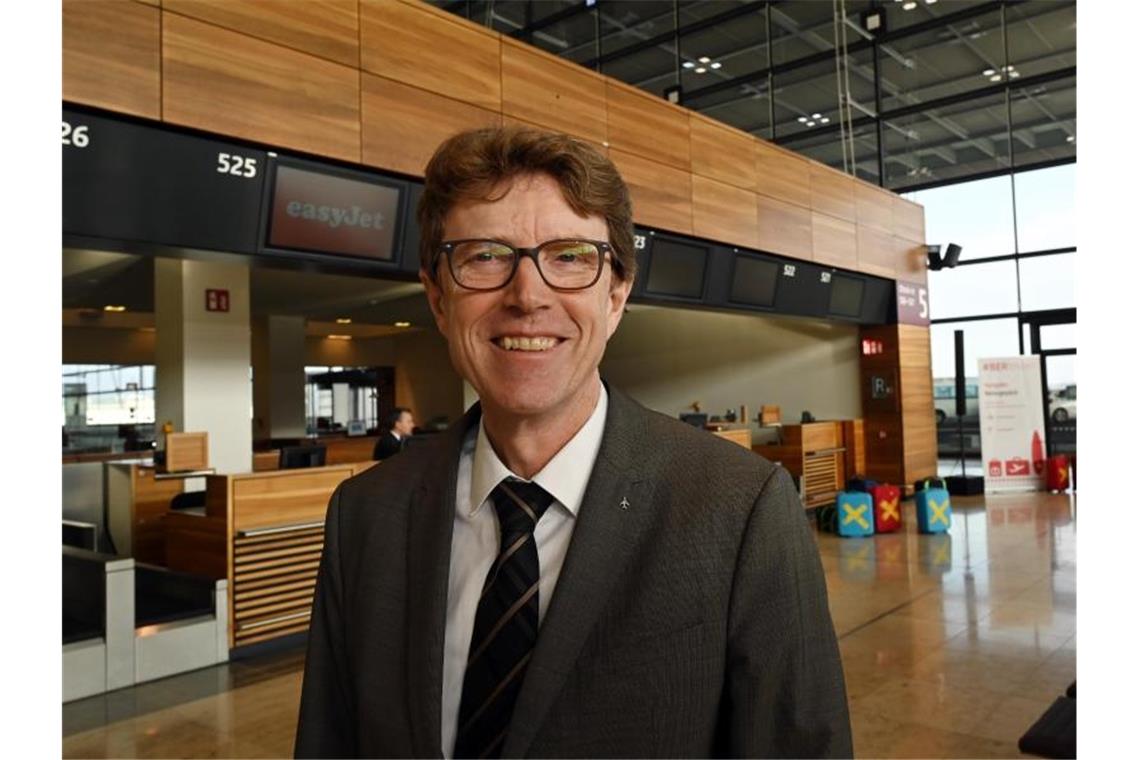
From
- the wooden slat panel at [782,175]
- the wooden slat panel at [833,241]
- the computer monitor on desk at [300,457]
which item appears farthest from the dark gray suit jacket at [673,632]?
the wooden slat panel at [833,241]

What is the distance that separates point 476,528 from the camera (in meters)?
1.23

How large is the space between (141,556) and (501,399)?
6.60 metres

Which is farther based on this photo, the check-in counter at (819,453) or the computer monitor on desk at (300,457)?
the check-in counter at (819,453)

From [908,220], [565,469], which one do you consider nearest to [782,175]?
[908,220]

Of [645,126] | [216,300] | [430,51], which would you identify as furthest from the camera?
[645,126]

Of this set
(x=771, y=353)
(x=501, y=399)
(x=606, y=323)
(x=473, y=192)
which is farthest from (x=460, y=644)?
(x=771, y=353)

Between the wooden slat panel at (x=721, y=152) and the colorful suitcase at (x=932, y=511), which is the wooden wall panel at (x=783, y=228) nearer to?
the wooden slat panel at (x=721, y=152)

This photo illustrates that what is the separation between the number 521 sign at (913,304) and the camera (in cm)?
1169

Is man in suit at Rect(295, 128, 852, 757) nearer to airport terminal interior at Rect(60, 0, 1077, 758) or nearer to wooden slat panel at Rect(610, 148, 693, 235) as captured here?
airport terminal interior at Rect(60, 0, 1077, 758)

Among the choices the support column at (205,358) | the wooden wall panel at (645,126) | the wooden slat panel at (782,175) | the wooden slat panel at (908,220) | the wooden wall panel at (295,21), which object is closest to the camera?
the wooden wall panel at (295,21)

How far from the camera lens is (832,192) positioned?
33.4 ft

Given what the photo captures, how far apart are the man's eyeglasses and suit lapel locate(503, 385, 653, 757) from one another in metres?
0.24

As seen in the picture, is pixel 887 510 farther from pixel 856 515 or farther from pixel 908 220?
pixel 908 220

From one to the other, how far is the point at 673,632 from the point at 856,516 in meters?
8.14
